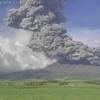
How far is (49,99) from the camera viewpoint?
45.8 metres

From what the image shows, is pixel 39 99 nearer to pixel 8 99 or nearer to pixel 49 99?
pixel 49 99

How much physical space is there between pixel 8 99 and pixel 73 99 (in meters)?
9.58

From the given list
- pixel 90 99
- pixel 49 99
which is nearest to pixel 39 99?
pixel 49 99

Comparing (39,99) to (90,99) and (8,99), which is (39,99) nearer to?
(8,99)

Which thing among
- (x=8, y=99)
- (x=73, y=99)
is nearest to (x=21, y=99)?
(x=8, y=99)

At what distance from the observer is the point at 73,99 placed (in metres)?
46.5

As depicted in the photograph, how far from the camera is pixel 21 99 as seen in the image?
1764 inches

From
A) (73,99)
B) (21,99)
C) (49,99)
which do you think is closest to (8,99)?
(21,99)

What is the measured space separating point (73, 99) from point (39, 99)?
5075 millimetres

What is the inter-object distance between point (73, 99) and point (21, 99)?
25.4ft

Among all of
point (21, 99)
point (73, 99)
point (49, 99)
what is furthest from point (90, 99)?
point (21, 99)

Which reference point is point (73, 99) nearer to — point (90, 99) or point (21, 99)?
point (90, 99)

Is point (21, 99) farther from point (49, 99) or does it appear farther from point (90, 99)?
point (90, 99)

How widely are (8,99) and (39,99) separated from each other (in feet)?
14.8
